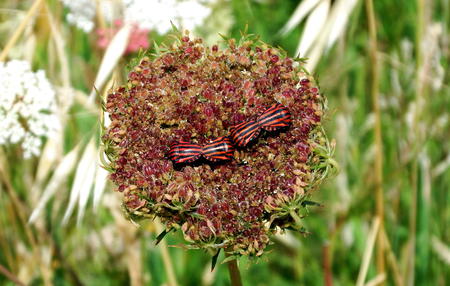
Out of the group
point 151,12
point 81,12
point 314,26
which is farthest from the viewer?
point 81,12

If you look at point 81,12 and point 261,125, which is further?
point 81,12

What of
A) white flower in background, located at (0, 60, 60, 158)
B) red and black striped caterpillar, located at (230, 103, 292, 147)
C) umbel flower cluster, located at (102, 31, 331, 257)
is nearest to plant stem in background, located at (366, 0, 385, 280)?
umbel flower cluster, located at (102, 31, 331, 257)

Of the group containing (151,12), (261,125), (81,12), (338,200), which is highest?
(261,125)

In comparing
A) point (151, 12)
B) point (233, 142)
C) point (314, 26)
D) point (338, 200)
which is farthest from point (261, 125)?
point (338, 200)

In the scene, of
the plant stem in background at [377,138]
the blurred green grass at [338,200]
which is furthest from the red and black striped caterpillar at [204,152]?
the blurred green grass at [338,200]

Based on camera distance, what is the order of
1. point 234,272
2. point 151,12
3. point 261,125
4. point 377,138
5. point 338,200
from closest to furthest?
point 261,125 < point 234,272 < point 377,138 < point 151,12 < point 338,200

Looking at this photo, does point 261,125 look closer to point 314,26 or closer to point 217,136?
point 217,136

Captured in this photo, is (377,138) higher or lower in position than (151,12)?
lower
